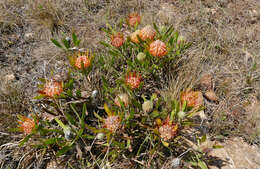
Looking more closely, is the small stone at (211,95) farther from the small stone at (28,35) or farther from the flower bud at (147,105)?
the small stone at (28,35)

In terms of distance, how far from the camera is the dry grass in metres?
1.89

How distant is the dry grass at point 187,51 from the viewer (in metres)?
1.89

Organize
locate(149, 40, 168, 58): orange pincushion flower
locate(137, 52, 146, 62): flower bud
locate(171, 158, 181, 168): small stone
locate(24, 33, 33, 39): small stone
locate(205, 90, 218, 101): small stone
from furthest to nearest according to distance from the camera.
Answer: locate(24, 33, 33, 39): small stone, locate(205, 90, 218, 101): small stone, locate(137, 52, 146, 62): flower bud, locate(149, 40, 168, 58): orange pincushion flower, locate(171, 158, 181, 168): small stone

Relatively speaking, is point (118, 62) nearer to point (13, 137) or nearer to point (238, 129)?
point (13, 137)

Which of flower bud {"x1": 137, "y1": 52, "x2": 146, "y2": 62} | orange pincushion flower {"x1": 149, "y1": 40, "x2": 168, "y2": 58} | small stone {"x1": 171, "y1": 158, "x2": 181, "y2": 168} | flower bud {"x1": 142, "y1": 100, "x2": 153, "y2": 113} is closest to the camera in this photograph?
small stone {"x1": 171, "y1": 158, "x2": 181, "y2": 168}

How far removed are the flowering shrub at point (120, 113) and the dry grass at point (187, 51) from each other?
0.20 metres

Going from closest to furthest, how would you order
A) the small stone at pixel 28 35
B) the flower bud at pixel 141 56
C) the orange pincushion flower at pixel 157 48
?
1. the orange pincushion flower at pixel 157 48
2. the flower bud at pixel 141 56
3. the small stone at pixel 28 35

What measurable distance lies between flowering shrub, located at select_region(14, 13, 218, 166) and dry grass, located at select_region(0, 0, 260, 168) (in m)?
0.20

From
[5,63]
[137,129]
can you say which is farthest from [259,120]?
[5,63]

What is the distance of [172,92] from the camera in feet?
6.00

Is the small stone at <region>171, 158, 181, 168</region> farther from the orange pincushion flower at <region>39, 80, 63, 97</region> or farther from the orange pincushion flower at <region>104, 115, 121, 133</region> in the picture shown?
the orange pincushion flower at <region>39, 80, 63, 97</region>

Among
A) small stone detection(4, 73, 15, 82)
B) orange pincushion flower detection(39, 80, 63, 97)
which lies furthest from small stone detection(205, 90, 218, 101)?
small stone detection(4, 73, 15, 82)

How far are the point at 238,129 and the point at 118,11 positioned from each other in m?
2.36

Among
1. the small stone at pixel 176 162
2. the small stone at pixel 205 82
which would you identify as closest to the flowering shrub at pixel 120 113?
the small stone at pixel 176 162
